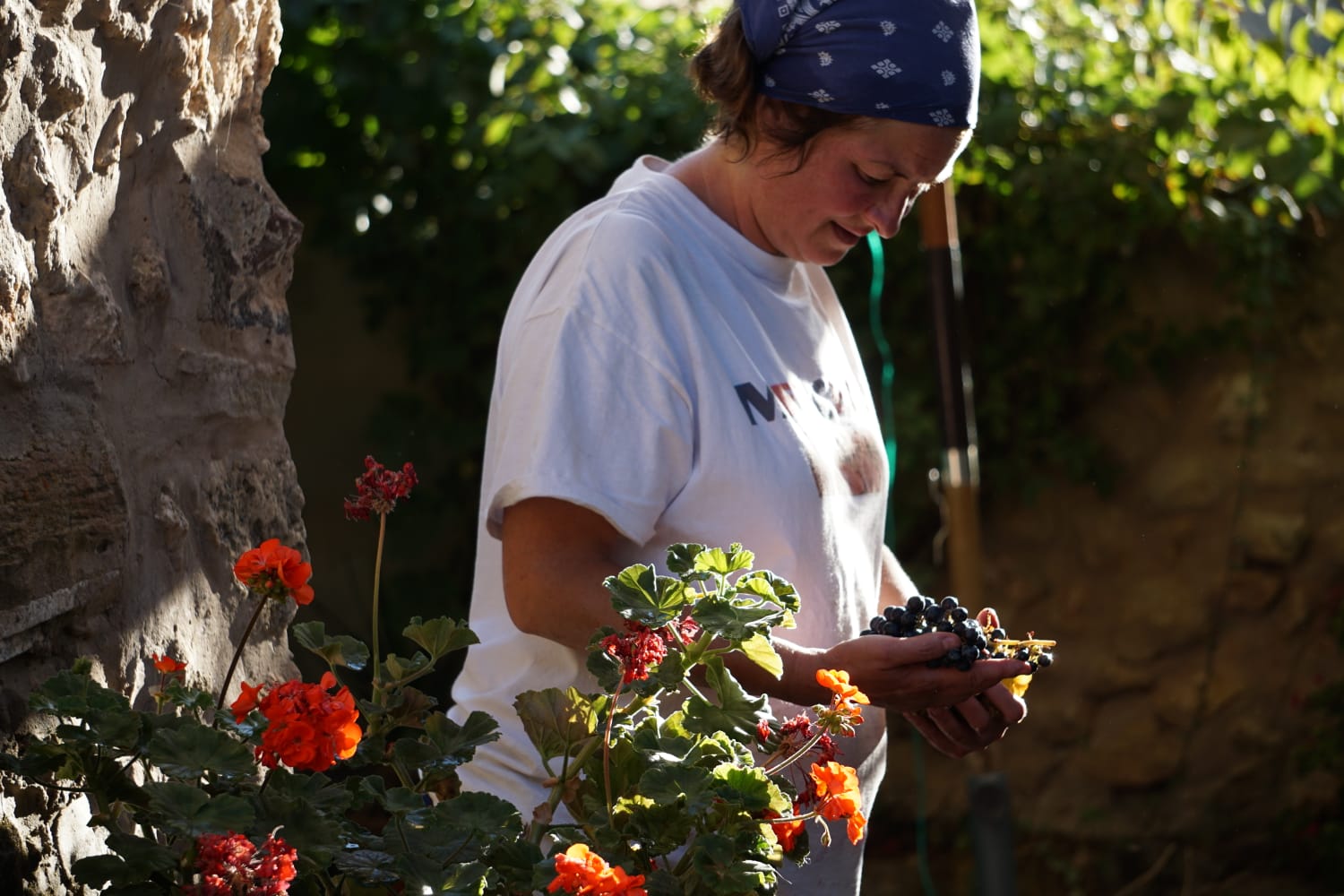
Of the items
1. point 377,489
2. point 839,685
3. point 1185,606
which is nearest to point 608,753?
point 839,685

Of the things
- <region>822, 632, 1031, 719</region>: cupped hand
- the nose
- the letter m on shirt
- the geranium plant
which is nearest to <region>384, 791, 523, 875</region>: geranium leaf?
the geranium plant

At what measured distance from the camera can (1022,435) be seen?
4176 millimetres

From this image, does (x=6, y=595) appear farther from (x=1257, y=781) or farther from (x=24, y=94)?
(x=1257, y=781)

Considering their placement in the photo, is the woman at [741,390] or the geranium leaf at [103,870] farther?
the woman at [741,390]

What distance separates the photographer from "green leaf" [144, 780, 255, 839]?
2.70 ft

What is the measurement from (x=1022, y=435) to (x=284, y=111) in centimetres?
221

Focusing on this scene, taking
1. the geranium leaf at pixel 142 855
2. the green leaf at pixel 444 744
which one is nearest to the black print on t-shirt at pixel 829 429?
the green leaf at pixel 444 744

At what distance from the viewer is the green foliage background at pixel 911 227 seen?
3.88 m

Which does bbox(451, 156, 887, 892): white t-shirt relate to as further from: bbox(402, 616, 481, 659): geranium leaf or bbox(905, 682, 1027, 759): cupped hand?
bbox(402, 616, 481, 659): geranium leaf

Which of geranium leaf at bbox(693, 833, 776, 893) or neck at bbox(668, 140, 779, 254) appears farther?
neck at bbox(668, 140, 779, 254)

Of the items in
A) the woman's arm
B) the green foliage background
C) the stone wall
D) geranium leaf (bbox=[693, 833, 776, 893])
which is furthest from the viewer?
the stone wall

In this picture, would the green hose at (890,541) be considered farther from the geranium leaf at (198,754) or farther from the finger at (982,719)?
the geranium leaf at (198,754)

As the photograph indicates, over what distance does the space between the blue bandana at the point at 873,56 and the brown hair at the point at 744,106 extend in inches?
0.8

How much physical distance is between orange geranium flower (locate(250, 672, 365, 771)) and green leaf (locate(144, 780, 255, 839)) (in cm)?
5
